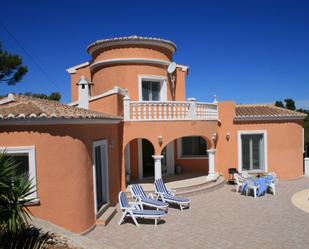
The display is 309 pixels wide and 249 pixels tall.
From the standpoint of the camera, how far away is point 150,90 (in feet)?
67.8

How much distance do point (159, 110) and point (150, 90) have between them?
13.7 feet

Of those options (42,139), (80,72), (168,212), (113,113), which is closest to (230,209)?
(168,212)

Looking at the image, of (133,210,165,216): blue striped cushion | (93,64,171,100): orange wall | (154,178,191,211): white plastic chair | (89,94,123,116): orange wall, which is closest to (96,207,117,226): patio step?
(133,210,165,216): blue striped cushion

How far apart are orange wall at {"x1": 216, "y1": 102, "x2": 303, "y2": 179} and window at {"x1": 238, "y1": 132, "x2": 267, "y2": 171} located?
402 mm

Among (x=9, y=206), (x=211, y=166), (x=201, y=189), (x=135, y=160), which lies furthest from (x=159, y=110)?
(x=9, y=206)

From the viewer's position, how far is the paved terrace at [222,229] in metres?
10.0

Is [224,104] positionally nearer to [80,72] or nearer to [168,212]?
[168,212]

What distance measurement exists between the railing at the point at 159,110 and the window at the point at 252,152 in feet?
17.1

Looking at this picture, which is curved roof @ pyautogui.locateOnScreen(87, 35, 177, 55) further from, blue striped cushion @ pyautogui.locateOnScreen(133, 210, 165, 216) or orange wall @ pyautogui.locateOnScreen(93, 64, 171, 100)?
blue striped cushion @ pyautogui.locateOnScreen(133, 210, 165, 216)

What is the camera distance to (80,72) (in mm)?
23172

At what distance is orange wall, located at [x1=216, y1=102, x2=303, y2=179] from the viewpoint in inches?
808

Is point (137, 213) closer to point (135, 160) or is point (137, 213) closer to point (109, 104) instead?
point (109, 104)

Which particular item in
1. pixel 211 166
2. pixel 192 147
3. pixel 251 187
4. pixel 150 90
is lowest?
pixel 251 187

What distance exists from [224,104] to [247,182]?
19.5 ft
